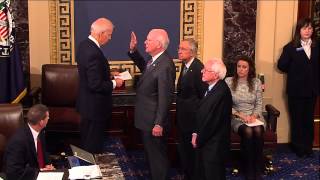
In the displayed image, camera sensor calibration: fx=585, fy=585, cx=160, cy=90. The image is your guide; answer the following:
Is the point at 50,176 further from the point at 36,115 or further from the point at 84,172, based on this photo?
the point at 36,115

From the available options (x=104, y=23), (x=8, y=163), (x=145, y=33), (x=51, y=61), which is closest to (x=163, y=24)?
(x=145, y=33)


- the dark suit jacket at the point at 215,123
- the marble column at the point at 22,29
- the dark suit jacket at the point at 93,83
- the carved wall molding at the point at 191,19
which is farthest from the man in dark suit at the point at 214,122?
the marble column at the point at 22,29

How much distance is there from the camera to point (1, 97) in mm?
6055

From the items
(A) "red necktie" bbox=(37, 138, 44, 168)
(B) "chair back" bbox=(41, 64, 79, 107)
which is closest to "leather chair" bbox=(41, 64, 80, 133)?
(B) "chair back" bbox=(41, 64, 79, 107)

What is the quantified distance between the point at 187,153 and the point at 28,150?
188cm

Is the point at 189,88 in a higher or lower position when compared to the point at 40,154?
higher

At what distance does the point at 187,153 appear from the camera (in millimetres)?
5734

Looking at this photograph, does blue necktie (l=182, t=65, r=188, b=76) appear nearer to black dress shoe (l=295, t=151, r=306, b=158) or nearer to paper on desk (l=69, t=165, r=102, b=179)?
paper on desk (l=69, t=165, r=102, b=179)

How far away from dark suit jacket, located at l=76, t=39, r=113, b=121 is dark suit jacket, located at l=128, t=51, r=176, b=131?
1.01ft

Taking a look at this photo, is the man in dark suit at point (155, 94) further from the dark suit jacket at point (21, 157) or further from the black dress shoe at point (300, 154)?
the black dress shoe at point (300, 154)

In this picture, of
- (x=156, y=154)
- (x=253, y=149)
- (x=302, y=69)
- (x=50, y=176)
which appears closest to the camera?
(x=50, y=176)

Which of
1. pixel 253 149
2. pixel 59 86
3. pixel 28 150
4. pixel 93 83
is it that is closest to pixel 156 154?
pixel 93 83

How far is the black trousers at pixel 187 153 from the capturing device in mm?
5695

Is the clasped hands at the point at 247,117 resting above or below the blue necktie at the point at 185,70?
below
